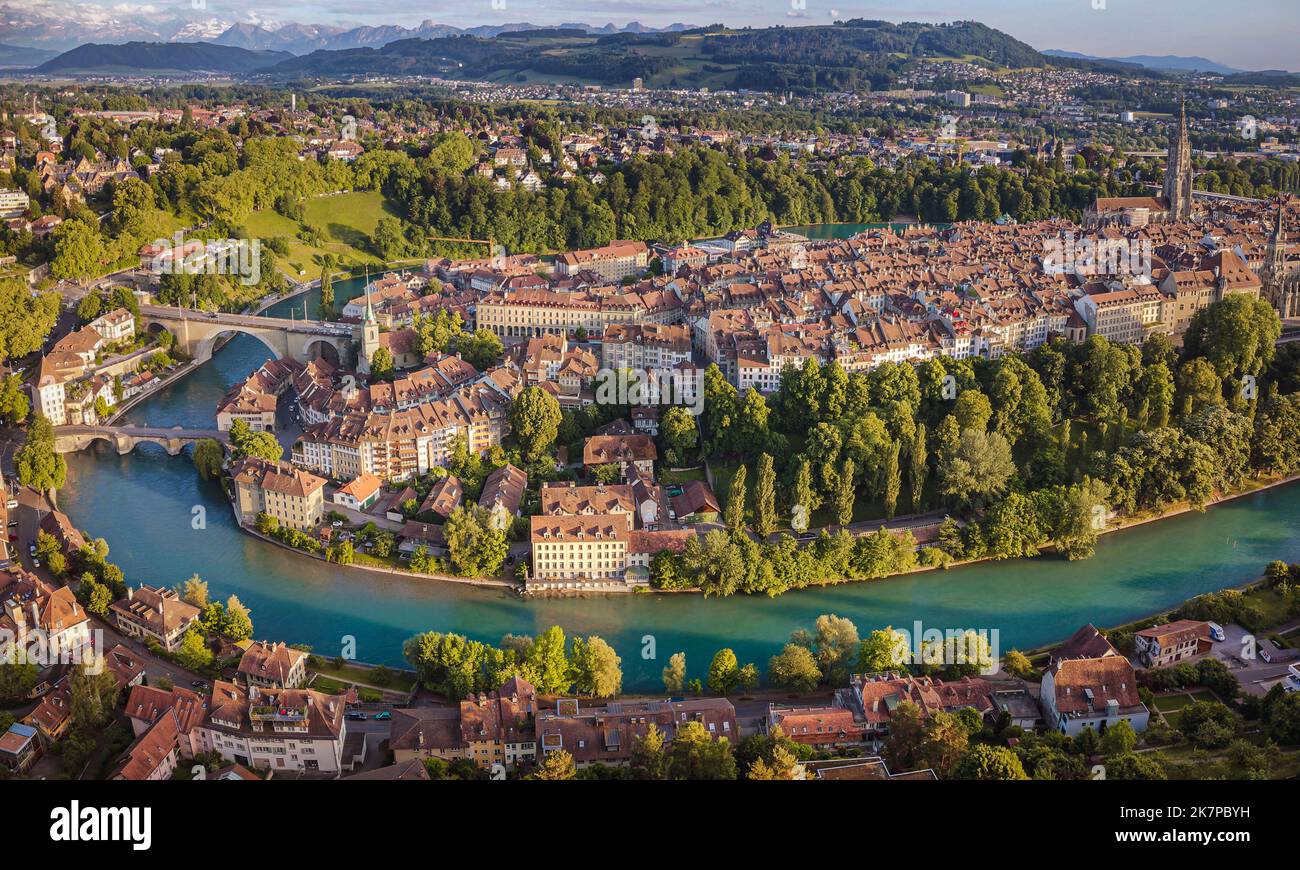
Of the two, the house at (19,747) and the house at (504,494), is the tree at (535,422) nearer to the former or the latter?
the house at (504,494)

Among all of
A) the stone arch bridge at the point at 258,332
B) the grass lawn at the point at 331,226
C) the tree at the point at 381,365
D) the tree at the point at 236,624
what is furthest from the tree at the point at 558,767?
the grass lawn at the point at 331,226

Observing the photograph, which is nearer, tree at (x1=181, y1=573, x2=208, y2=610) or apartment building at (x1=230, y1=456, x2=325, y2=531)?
tree at (x1=181, y1=573, x2=208, y2=610)

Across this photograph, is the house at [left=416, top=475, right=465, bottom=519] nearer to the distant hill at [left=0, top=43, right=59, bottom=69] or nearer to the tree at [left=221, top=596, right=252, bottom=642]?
the tree at [left=221, top=596, right=252, bottom=642]

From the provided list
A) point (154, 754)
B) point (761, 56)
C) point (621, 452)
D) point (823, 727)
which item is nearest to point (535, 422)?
point (621, 452)

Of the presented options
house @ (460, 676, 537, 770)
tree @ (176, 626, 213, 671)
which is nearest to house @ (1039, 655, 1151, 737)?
house @ (460, 676, 537, 770)

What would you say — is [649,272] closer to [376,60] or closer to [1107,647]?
[1107,647]

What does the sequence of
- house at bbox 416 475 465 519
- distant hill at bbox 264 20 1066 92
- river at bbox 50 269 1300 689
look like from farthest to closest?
distant hill at bbox 264 20 1066 92 → house at bbox 416 475 465 519 → river at bbox 50 269 1300 689

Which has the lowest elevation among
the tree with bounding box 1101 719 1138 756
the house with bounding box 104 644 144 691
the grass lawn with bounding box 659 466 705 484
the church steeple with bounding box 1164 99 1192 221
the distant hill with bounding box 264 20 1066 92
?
the house with bounding box 104 644 144 691

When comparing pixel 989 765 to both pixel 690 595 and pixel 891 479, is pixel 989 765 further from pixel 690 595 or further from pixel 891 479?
pixel 891 479

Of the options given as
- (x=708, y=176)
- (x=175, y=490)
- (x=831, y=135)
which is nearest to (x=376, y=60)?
(x=831, y=135)
